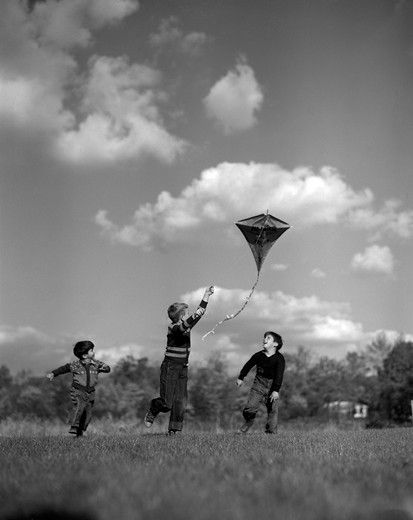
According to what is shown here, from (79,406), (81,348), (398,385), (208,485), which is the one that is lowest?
(208,485)

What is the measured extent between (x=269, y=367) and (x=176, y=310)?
2.93m

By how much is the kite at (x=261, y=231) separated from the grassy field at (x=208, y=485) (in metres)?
7.50

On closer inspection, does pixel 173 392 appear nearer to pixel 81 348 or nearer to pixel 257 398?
pixel 81 348

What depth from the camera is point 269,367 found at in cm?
1381

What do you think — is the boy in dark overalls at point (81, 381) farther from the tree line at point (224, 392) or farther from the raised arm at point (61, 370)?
the tree line at point (224, 392)

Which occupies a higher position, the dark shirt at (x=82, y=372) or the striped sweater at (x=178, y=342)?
the striped sweater at (x=178, y=342)

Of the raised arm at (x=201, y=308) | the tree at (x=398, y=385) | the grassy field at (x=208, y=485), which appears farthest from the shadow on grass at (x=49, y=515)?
the tree at (x=398, y=385)

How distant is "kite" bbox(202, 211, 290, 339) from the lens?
14.2 metres

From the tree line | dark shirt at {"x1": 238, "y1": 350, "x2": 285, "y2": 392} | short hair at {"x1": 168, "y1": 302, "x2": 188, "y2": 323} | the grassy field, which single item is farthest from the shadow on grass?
the tree line

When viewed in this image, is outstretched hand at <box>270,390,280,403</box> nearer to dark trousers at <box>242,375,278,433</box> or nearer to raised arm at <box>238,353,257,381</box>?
dark trousers at <box>242,375,278,433</box>

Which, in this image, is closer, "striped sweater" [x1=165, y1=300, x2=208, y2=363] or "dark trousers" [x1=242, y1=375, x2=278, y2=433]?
"striped sweater" [x1=165, y1=300, x2=208, y2=363]

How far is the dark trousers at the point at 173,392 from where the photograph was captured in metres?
12.0

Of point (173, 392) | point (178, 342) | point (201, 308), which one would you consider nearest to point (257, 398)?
point (173, 392)

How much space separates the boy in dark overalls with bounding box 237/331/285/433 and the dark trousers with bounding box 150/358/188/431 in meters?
1.91
